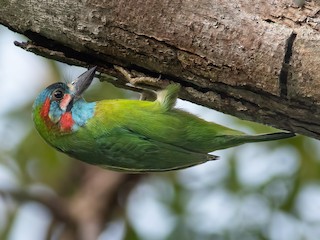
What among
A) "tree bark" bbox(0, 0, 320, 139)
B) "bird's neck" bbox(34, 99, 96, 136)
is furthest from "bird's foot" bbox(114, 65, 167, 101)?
"bird's neck" bbox(34, 99, 96, 136)

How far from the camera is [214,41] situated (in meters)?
3.27

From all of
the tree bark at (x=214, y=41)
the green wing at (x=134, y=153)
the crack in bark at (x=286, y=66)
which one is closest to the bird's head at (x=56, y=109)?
the green wing at (x=134, y=153)

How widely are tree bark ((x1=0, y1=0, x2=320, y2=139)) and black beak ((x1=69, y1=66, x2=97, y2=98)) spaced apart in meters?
0.22

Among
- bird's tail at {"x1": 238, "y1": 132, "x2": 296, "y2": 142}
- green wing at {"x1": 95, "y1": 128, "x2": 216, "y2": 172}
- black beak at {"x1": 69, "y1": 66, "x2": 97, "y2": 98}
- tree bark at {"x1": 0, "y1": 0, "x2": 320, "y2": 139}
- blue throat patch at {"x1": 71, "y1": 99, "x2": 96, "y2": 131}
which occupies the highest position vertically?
tree bark at {"x1": 0, "y1": 0, "x2": 320, "y2": 139}

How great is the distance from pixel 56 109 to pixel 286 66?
125cm

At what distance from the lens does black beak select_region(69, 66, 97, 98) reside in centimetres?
366

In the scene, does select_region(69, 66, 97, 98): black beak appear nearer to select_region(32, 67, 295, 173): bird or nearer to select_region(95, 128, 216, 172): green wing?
select_region(32, 67, 295, 173): bird

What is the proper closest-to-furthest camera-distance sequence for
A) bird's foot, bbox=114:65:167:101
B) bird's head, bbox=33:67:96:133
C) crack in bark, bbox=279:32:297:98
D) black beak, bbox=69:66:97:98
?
1. crack in bark, bbox=279:32:297:98
2. bird's foot, bbox=114:65:167:101
3. black beak, bbox=69:66:97:98
4. bird's head, bbox=33:67:96:133

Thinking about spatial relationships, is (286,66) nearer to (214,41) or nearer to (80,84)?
(214,41)

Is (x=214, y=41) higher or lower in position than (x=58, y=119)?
higher

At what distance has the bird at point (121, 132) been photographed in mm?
3748

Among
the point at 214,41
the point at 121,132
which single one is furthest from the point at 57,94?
the point at 214,41

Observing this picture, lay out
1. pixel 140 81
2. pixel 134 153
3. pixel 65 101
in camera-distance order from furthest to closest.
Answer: pixel 65 101, pixel 134 153, pixel 140 81

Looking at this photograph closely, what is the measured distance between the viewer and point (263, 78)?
10.7 feet
